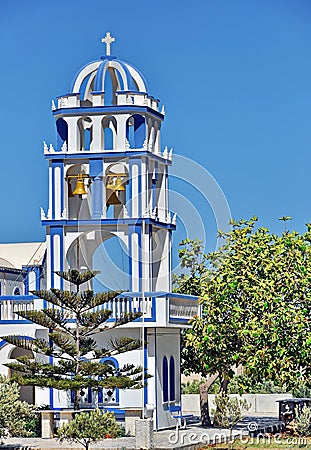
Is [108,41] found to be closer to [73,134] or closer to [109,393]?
[73,134]

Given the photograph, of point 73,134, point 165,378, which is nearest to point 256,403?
point 165,378

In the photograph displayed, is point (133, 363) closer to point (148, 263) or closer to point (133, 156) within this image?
point (148, 263)

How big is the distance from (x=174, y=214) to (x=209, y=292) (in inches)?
112

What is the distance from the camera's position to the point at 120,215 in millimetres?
32906

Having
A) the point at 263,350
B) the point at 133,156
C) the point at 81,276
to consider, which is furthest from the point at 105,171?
the point at 263,350

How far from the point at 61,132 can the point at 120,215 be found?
271 centimetres

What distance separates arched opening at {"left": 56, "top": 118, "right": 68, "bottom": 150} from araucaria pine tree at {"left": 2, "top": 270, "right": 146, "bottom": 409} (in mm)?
4627

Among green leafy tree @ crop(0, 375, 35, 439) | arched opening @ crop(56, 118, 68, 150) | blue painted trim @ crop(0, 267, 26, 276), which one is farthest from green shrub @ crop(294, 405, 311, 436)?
blue painted trim @ crop(0, 267, 26, 276)

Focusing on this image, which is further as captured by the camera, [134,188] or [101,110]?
[101,110]

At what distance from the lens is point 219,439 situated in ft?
96.1

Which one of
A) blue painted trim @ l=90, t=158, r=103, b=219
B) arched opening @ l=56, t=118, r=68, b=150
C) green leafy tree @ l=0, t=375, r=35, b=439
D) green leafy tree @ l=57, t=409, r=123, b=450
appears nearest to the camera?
green leafy tree @ l=57, t=409, r=123, b=450

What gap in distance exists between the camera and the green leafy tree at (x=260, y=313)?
3034 cm

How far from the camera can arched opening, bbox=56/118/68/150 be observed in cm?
3234

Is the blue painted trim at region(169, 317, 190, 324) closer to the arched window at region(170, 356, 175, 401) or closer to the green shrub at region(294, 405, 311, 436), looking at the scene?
the arched window at region(170, 356, 175, 401)
